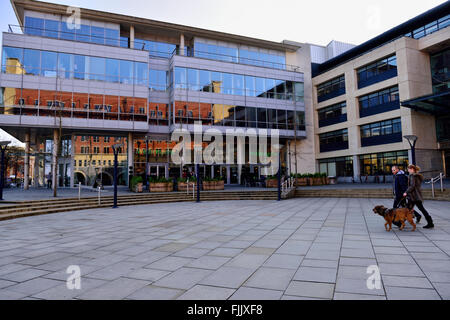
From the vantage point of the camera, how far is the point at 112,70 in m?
27.2

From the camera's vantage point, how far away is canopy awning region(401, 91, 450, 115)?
82.4 ft

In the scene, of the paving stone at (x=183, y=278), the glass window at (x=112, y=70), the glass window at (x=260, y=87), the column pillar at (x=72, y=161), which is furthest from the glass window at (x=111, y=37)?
the paving stone at (x=183, y=278)

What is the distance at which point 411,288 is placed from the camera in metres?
3.70

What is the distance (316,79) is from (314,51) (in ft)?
17.6

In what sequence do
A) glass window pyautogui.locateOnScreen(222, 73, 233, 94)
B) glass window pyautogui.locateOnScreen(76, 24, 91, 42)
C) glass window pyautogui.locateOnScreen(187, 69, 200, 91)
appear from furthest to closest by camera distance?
glass window pyautogui.locateOnScreen(222, 73, 233, 94), glass window pyautogui.locateOnScreen(187, 69, 200, 91), glass window pyautogui.locateOnScreen(76, 24, 91, 42)

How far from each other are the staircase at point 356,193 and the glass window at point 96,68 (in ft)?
66.9

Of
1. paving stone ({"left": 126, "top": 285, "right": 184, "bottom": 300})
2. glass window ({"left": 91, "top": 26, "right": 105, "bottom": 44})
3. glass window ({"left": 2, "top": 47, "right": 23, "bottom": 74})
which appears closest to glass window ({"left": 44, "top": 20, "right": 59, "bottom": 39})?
glass window ({"left": 91, "top": 26, "right": 105, "bottom": 44})

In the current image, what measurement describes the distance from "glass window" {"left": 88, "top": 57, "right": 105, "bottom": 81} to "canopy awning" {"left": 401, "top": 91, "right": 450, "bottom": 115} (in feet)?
93.0

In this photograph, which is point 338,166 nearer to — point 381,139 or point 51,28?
point 381,139

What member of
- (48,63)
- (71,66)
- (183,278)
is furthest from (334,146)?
(183,278)

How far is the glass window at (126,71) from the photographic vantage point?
90.3 feet

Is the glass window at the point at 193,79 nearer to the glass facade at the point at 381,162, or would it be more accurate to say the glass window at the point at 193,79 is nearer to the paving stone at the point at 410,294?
the glass facade at the point at 381,162

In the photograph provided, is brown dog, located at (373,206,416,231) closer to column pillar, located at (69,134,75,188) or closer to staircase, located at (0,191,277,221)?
staircase, located at (0,191,277,221)
